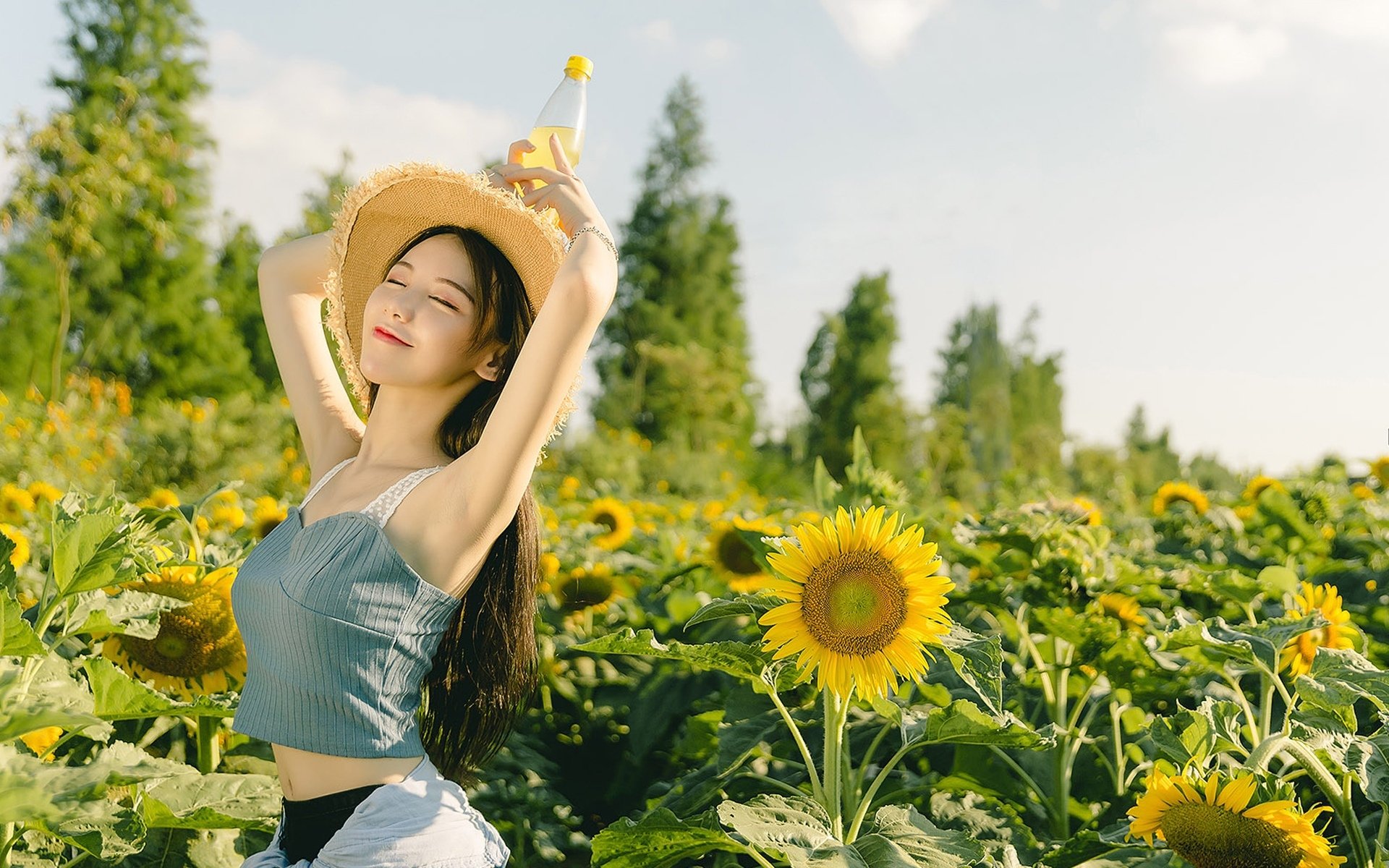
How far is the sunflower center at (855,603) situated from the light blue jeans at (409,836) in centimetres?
55

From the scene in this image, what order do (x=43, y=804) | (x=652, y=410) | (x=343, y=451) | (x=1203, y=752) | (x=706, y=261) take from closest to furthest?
(x=43, y=804), (x=1203, y=752), (x=343, y=451), (x=652, y=410), (x=706, y=261)

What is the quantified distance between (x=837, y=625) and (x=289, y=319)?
1165mm

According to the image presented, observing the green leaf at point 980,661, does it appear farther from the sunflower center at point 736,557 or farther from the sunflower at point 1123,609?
the sunflower center at point 736,557

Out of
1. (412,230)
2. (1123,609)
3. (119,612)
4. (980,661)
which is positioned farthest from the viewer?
(1123,609)

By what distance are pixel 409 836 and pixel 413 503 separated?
1.46ft

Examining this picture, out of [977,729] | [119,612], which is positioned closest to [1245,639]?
[977,729]

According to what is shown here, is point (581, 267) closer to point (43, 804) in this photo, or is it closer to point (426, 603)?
point (426, 603)

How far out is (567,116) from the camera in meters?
1.81

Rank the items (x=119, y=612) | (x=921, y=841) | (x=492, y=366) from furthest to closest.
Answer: (x=492, y=366) → (x=119, y=612) → (x=921, y=841)

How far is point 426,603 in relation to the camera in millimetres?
1503

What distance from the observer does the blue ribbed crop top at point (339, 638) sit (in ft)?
4.70

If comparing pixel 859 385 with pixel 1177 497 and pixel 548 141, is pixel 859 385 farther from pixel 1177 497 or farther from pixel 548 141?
pixel 548 141

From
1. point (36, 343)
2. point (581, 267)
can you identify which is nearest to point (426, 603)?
point (581, 267)

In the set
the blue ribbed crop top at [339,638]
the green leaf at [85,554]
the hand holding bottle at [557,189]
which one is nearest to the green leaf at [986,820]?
the blue ribbed crop top at [339,638]
